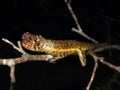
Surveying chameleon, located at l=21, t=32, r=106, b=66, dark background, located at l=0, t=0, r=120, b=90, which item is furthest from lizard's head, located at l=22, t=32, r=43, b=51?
dark background, located at l=0, t=0, r=120, b=90

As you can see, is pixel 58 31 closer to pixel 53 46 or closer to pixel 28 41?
pixel 53 46

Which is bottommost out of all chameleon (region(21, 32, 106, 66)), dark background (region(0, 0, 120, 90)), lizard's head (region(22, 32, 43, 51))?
dark background (region(0, 0, 120, 90))

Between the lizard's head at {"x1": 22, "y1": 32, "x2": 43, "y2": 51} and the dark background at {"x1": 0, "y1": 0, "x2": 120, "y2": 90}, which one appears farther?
the dark background at {"x1": 0, "y1": 0, "x2": 120, "y2": 90}

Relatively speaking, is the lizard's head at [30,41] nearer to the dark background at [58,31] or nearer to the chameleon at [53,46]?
the chameleon at [53,46]

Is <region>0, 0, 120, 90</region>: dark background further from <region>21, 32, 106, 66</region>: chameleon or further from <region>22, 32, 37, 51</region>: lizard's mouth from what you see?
<region>22, 32, 37, 51</region>: lizard's mouth

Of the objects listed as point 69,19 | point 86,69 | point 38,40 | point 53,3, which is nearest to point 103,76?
point 86,69

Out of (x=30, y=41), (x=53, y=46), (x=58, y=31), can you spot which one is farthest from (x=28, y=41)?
(x=58, y=31)

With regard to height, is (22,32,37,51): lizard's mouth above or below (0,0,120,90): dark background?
above
